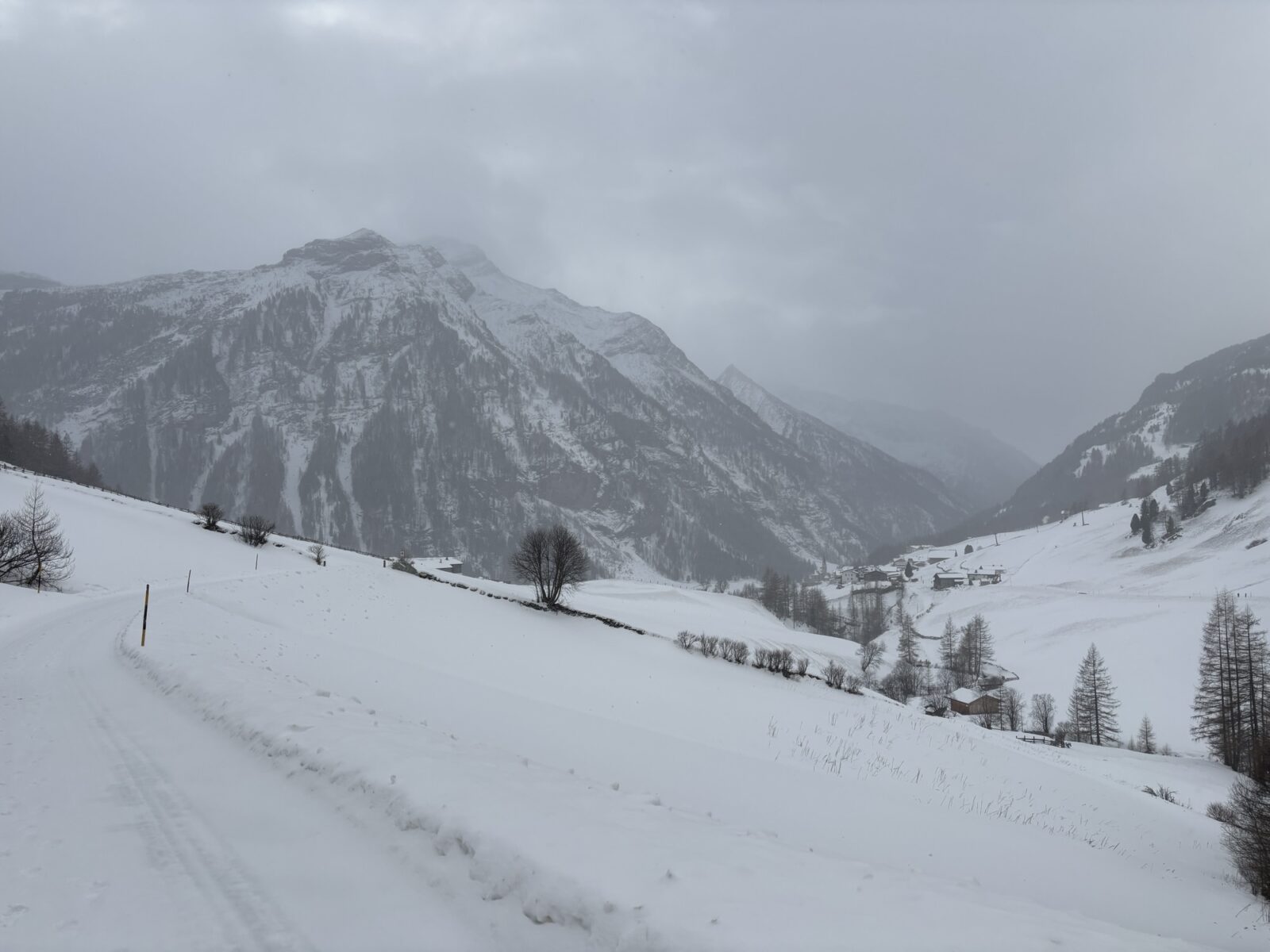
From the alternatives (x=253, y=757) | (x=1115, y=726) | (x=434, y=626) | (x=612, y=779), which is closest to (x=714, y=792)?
(x=612, y=779)

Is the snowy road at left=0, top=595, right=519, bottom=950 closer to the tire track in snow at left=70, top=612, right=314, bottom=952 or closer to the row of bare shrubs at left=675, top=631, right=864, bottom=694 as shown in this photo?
the tire track in snow at left=70, top=612, right=314, bottom=952

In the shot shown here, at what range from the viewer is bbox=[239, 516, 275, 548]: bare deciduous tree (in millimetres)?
52812

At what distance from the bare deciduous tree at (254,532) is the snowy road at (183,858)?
5045 centimetres

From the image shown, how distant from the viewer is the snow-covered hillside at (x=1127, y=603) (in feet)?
196

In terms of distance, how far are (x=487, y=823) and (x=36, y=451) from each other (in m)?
128

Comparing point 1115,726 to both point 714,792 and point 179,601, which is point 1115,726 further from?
point 179,601

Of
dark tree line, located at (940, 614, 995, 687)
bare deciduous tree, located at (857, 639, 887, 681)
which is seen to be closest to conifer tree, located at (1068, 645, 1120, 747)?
dark tree line, located at (940, 614, 995, 687)

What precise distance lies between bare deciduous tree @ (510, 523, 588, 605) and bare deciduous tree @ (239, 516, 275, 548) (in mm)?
25125

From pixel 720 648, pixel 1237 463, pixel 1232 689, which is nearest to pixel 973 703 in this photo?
pixel 1232 689

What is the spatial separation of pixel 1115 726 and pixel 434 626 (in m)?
58.9

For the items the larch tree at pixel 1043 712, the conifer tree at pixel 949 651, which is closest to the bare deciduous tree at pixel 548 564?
the larch tree at pixel 1043 712

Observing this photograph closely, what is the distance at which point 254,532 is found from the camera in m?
54.2

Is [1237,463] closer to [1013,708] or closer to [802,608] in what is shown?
[802,608]

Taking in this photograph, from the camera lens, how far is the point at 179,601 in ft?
80.7
